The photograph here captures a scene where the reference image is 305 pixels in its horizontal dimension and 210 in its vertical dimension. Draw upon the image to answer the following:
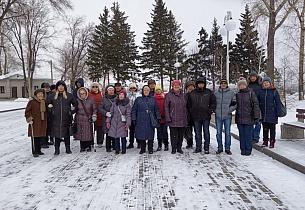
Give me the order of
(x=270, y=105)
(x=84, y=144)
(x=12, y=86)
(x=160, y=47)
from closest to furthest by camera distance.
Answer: (x=270, y=105)
(x=84, y=144)
(x=160, y=47)
(x=12, y=86)

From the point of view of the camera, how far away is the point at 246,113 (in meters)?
6.68

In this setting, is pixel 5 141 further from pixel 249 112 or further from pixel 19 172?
pixel 249 112

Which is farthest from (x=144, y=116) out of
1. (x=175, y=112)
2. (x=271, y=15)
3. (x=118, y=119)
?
(x=271, y=15)

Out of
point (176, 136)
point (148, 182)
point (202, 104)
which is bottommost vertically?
point (148, 182)

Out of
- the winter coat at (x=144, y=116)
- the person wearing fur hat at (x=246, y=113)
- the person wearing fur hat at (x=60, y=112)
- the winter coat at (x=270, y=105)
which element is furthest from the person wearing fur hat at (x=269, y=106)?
the person wearing fur hat at (x=60, y=112)

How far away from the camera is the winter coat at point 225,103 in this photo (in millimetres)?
6821

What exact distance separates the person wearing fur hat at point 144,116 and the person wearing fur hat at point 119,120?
0.19 metres

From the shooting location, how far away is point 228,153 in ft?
22.9

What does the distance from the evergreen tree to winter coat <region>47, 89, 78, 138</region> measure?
131ft

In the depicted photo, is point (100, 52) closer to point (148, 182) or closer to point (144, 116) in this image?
point (144, 116)

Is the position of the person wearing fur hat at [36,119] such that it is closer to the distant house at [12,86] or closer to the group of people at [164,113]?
the group of people at [164,113]

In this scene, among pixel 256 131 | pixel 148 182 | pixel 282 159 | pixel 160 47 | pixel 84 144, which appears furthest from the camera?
A: pixel 160 47

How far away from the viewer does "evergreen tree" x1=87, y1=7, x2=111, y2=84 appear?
46.3 meters

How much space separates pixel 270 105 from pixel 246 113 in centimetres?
68
